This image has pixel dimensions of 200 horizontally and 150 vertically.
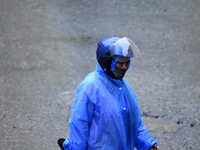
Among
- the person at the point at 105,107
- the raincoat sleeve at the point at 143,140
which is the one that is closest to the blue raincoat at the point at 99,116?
the person at the point at 105,107

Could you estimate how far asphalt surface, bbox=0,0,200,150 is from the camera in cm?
526

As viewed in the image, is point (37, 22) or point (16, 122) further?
point (37, 22)

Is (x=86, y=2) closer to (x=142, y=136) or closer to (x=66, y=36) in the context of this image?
(x=66, y=36)

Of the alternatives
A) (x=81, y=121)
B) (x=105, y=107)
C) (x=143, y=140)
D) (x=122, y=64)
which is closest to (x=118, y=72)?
(x=122, y=64)

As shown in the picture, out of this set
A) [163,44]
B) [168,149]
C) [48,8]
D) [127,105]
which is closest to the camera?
[127,105]

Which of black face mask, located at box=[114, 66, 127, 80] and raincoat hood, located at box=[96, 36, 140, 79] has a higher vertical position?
raincoat hood, located at box=[96, 36, 140, 79]

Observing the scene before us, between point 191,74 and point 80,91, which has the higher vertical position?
point 80,91

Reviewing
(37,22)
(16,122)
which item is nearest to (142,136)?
(16,122)

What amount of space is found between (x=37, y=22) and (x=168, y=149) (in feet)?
16.7

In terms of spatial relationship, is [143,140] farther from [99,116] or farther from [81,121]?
[81,121]

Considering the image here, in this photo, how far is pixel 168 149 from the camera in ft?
16.0

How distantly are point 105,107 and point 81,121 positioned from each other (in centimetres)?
23

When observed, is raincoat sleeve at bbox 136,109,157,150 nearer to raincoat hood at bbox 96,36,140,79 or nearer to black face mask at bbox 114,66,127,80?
black face mask at bbox 114,66,127,80

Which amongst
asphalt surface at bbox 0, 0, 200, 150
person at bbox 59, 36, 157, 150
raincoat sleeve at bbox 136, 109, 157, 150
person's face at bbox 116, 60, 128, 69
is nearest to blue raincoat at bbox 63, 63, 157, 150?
person at bbox 59, 36, 157, 150
